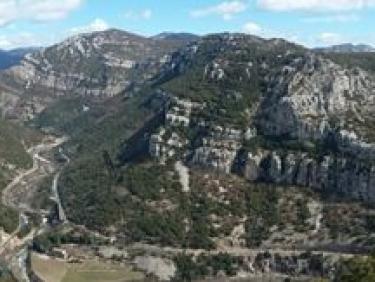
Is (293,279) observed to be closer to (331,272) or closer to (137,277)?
(331,272)

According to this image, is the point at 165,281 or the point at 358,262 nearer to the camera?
the point at 358,262

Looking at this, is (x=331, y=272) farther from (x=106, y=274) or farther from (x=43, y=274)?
(x=43, y=274)

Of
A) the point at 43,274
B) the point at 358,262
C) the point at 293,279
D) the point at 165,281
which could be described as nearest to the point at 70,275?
the point at 43,274

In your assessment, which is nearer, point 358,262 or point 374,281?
point 374,281

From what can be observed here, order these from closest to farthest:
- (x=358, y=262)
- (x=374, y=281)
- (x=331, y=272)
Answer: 1. (x=374, y=281)
2. (x=358, y=262)
3. (x=331, y=272)

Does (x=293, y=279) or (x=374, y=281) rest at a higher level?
(x=374, y=281)

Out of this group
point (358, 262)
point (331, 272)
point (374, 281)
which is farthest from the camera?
point (331, 272)

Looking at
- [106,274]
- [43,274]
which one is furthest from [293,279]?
[43,274]

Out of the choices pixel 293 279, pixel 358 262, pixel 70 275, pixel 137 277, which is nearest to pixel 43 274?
pixel 70 275
